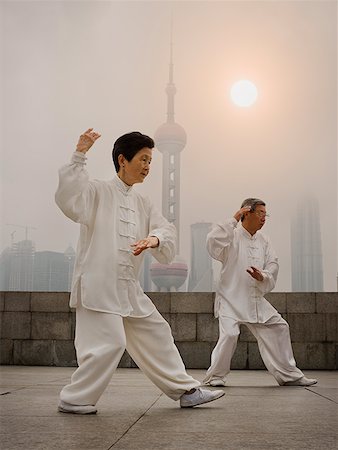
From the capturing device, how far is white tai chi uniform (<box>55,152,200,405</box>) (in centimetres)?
356

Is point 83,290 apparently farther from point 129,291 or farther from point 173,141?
point 173,141

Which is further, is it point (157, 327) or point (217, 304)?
point (217, 304)

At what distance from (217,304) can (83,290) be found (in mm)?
2667

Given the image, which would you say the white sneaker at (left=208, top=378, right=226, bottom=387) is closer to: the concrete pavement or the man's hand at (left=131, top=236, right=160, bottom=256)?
the concrete pavement

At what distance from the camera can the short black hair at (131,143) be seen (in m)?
3.97

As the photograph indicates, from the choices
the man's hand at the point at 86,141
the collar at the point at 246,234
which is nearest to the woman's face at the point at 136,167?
the man's hand at the point at 86,141

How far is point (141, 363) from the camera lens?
3867 mm

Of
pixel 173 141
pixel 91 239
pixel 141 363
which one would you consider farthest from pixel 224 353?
pixel 173 141

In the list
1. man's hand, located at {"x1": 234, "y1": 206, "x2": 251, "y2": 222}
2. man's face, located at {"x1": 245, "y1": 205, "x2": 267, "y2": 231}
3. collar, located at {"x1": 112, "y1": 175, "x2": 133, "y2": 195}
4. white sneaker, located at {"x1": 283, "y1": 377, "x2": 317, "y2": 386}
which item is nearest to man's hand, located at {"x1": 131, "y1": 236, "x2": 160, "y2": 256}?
collar, located at {"x1": 112, "y1": 175, "x2": 133, "y2": 195}

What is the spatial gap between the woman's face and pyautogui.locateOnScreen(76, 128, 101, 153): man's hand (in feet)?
1.16

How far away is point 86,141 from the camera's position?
3.67m

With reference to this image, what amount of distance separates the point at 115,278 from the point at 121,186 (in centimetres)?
59

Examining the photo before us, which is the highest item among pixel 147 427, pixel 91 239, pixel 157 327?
pixel 91 239

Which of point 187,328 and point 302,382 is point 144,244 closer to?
point 302,382
